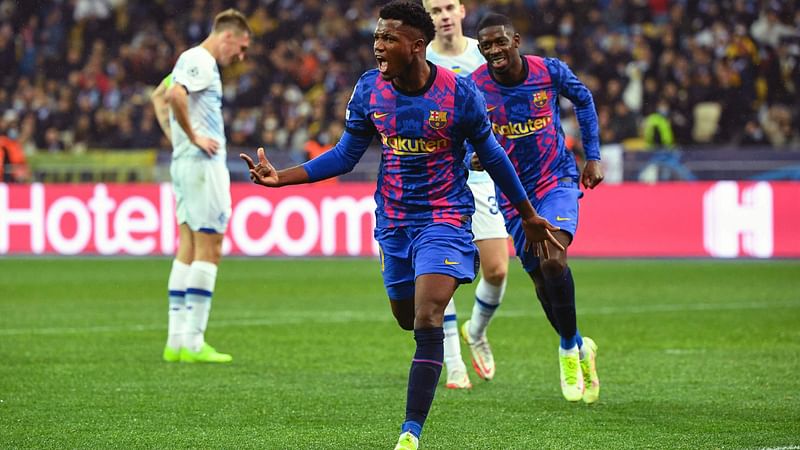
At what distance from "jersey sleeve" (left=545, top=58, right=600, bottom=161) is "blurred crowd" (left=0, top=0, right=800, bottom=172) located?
13372 mm

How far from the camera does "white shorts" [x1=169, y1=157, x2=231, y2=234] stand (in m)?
10.0

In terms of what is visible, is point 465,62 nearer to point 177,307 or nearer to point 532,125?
point 532,125

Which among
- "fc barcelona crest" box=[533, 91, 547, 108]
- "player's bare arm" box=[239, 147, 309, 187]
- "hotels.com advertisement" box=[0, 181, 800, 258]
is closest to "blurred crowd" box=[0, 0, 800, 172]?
"hotels.com advertisement" box=[0, 181, 800, 258]

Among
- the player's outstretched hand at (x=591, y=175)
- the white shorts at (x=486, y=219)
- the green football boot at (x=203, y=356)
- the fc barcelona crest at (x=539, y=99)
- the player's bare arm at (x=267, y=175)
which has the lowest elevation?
the green football boot at (x=203, y=356)

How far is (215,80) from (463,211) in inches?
168

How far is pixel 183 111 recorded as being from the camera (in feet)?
32.3

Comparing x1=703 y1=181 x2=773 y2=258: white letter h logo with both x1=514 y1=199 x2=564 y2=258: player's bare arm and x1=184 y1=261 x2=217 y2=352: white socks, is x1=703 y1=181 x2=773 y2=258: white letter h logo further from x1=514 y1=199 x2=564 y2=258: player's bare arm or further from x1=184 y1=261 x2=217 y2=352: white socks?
x1=514 y1=199 x2=564 y2=258: player's bare arm

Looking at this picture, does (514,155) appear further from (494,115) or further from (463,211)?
(463,211)

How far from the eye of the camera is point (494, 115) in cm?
797

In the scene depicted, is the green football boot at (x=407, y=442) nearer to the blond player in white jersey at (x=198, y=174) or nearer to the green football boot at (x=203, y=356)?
the green football boot at (x=203, y=356)

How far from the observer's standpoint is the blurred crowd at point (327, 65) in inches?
882

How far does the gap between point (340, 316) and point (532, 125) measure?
520 cm

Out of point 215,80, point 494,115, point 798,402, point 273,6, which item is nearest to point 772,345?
point 798,402

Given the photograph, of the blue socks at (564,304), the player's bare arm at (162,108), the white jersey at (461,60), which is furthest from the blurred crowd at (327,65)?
the blue socks at (564,304)
